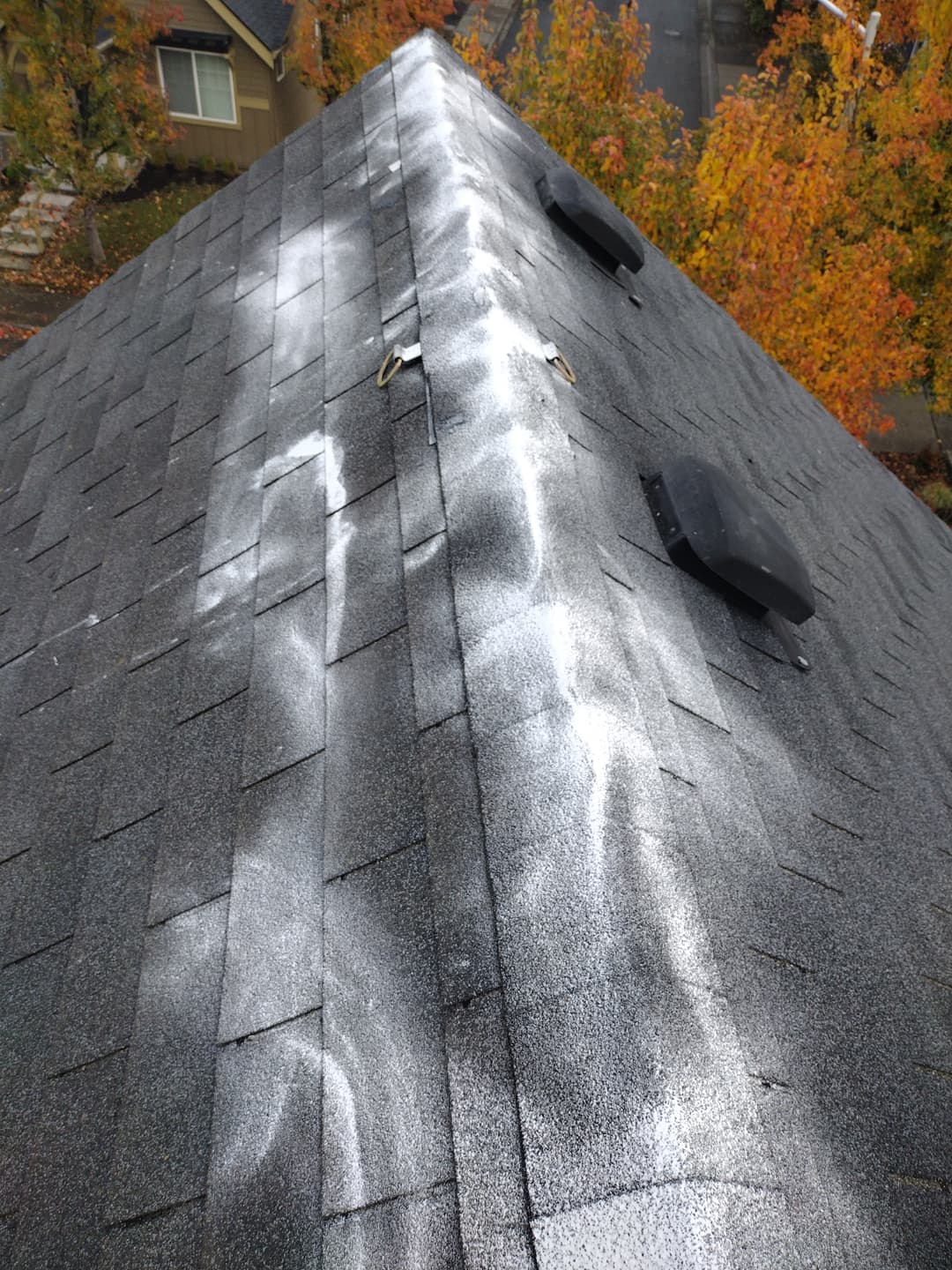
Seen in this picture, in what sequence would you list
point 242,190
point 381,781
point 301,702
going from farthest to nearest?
point 242,190, point 301,702, point 381,781

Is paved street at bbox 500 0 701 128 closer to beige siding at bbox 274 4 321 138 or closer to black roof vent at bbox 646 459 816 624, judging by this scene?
beige siding at bbox 274 4 321 138

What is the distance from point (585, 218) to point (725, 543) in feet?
12.3

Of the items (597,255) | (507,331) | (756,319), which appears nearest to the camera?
(507,331)

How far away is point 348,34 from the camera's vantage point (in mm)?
26062

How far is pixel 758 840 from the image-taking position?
413cm

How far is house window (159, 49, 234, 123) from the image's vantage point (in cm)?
2900

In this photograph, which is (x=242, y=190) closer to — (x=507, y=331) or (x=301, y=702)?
(x=507, y=331)

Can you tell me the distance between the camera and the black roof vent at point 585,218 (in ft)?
25.6

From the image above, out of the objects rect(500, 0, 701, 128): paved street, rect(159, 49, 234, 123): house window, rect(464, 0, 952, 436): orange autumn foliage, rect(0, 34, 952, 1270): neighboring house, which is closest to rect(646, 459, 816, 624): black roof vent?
rect(0, 34, 952, 1270): neighboring house

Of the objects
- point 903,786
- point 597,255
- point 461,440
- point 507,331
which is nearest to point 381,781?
point 461,440

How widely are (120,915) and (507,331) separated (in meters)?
3.54

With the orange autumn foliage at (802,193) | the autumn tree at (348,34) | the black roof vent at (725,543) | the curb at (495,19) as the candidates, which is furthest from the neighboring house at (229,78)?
the black roof vent at (725,543)

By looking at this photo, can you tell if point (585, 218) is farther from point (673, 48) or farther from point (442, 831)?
point (673, 48)

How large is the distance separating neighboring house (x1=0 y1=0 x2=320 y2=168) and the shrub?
67.6 feet
